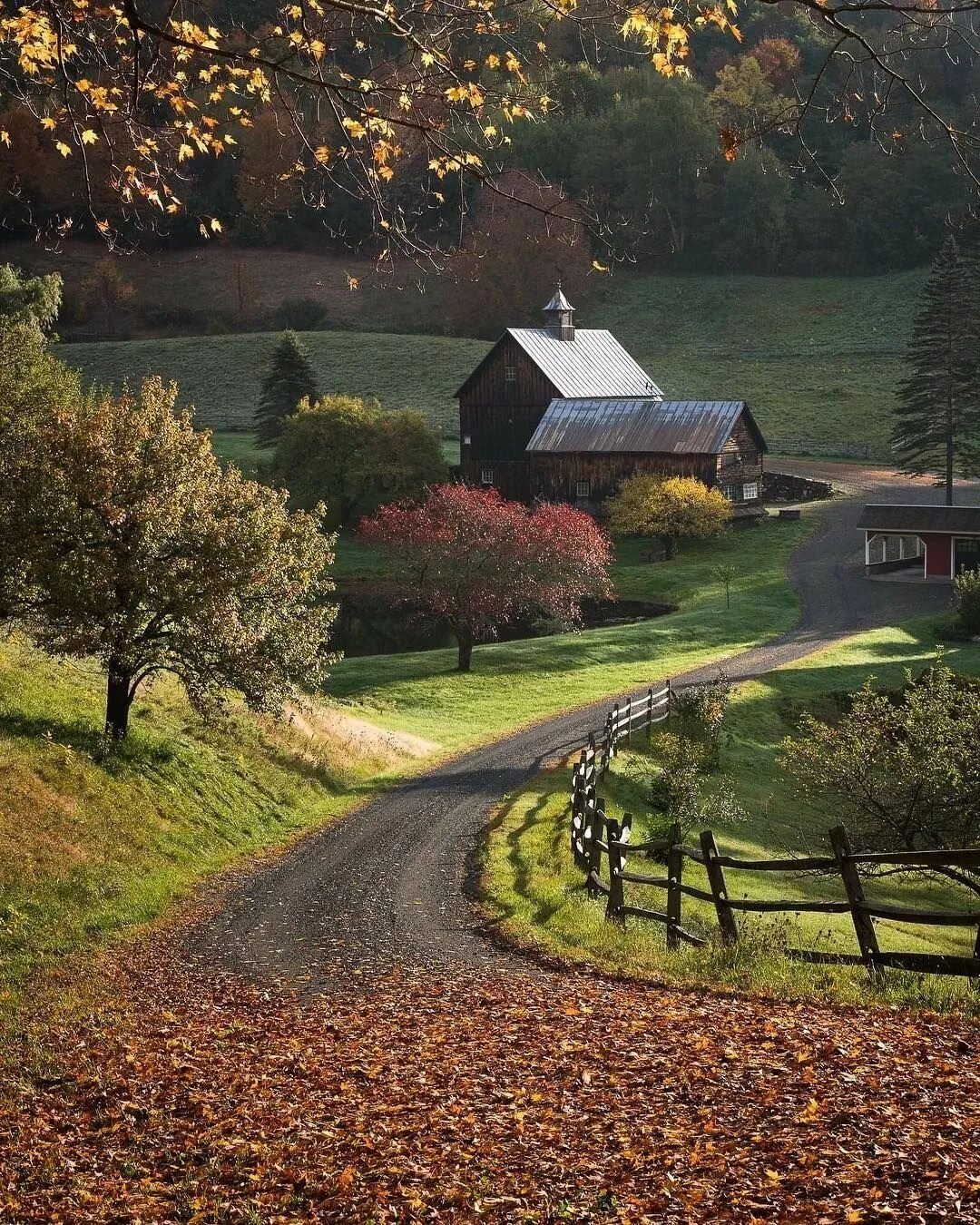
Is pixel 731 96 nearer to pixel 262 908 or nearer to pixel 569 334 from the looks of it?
pixel 569 334

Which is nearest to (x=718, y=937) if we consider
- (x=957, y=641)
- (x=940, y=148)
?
(x=957, y=641)

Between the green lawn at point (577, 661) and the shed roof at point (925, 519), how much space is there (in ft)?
15.4

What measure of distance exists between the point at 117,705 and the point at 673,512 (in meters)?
43.0

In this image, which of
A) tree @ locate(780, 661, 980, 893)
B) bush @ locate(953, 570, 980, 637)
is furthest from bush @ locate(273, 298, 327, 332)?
tree @ locate(780, 661, 980, 893)

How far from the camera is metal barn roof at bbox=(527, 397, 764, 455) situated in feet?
228

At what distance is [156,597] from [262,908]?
6998 millimetres

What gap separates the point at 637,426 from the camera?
71.6m

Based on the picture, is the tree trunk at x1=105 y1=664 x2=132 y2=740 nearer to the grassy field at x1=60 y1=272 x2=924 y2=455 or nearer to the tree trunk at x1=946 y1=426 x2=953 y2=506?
the tree trunk at x1=946 y1=426 x2=953 y2=506

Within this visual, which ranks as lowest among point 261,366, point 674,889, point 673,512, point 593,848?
point 593,848

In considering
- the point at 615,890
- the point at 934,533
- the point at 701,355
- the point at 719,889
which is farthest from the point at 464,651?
the point at 701,355

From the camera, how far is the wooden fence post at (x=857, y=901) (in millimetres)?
12562

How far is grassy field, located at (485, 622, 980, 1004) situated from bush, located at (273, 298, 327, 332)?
259 feet

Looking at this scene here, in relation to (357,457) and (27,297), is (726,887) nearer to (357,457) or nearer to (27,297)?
(27,297)

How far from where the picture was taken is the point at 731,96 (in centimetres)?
11512
